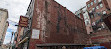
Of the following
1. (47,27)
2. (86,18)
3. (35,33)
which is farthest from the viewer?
(86,18)

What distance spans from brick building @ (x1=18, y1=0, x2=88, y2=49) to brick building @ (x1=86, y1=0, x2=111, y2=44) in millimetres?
10353

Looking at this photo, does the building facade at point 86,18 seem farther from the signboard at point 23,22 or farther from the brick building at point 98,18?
the signboard at point 23,22

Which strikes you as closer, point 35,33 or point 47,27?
point 35,33

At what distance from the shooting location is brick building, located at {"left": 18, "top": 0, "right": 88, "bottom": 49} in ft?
31.5

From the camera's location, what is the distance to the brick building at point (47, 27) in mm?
9594

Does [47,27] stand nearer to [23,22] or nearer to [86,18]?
[23,22]

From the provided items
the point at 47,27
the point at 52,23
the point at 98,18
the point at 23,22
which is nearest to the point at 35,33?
the point at 47,27

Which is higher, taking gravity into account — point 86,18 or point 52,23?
point 86,18

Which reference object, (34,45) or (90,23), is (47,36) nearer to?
(34,45)

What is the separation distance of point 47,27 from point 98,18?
91.7 ft

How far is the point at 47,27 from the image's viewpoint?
11.5m

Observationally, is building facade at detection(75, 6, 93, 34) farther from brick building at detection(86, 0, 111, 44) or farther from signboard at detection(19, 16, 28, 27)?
signboard at detection(19, 16, 28, 27)

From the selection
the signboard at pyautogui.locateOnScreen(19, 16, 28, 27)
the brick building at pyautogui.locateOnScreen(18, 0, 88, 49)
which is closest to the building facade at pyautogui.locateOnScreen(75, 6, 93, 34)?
the brick building at pyautogui.locateOnScreen(18, 0, 88, 49)

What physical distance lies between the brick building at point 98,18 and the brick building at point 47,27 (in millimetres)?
10353
